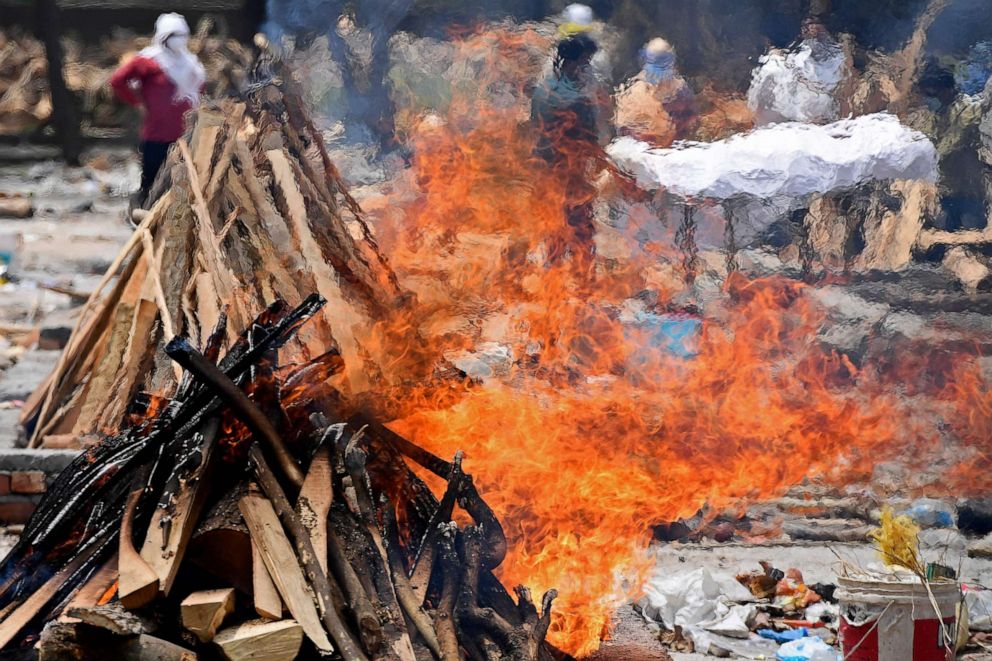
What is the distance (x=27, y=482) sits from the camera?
7.54 metres

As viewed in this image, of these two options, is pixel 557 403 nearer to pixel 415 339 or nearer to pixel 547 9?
pixel 415 339

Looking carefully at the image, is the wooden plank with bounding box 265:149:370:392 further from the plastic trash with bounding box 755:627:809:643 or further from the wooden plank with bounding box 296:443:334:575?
the plastic trash with bounding box 755:627:809:643

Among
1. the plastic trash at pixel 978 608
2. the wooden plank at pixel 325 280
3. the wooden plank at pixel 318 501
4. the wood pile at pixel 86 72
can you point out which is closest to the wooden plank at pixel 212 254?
the wooden plank at pixel 325 280

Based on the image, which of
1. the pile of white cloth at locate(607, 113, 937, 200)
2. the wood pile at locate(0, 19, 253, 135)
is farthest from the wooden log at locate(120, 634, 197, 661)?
the wood pile at locate(0, 19, 253, 135)

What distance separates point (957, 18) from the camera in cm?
1330

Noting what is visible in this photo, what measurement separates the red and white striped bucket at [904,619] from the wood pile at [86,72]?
1429 cm

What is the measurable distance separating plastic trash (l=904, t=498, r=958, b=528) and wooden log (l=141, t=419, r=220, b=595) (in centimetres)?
548

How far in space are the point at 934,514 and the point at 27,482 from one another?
20.1ft

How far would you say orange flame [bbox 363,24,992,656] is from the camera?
5594 millimetres

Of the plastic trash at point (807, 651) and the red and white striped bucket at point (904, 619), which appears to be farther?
the plastic trash at point (807, 651)

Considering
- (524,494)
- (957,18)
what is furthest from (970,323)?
(524,494)

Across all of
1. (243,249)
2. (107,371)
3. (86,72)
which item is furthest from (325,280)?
(86,72)

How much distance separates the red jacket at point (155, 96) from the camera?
1104cm

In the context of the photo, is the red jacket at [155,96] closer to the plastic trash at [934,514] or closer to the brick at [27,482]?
the brick at [27,482]
